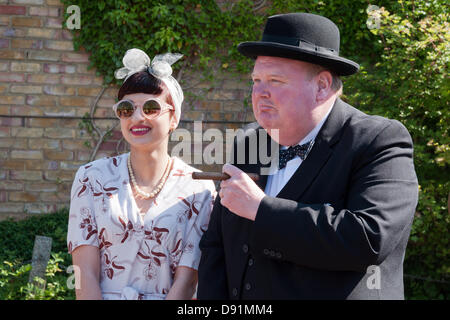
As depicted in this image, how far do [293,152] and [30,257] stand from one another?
156 inches

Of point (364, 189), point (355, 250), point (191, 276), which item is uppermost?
point (364, 189)

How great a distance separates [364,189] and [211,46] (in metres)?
4.66

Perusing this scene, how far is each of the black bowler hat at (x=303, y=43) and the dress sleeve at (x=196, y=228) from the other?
793 millimetres

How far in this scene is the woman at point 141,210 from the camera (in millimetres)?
2623

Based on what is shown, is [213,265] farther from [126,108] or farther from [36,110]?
[36,110]

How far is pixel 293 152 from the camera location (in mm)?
2391

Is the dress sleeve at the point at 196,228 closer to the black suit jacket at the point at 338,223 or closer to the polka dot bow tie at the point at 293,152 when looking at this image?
the black suit jacket at the point at 338,223

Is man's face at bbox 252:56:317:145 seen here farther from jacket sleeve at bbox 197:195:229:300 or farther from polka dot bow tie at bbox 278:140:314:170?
jacket sleeve at bbox 197:195:229:300

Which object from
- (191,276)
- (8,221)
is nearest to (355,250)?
(191,276)

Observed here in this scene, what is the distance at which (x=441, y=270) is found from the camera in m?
5.17

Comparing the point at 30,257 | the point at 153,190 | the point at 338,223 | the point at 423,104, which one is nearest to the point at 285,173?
the point at 338,223

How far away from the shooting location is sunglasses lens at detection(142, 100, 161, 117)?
8.97 feet

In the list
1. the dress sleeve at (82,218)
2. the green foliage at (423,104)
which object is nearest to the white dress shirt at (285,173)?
the dress sleeve at (82,218)
